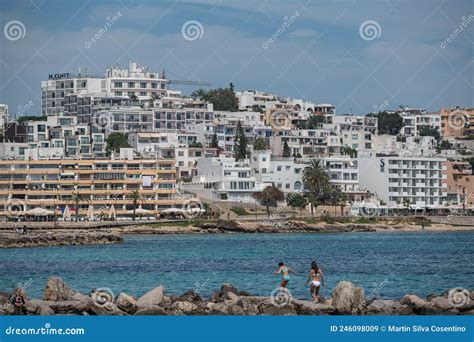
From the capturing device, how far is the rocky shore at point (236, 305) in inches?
782

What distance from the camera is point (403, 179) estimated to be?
81250 millimetres

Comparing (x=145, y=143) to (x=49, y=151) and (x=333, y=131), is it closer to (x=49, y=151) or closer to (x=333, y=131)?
(x=49, y=151)

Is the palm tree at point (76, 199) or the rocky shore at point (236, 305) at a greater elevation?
the palm tree at point (76, 199)

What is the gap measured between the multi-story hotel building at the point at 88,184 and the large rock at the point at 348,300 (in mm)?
51113

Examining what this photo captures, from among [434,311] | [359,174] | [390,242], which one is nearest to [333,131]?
[359,174]

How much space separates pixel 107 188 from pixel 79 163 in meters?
2.26

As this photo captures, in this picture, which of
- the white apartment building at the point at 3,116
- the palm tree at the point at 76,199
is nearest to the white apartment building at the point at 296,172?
the palm tree at the point at 76,199

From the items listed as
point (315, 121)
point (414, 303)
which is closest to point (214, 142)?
point (315, 121)

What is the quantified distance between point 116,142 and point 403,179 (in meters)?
20.3

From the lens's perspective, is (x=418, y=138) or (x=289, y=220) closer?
(x=289, y=220)

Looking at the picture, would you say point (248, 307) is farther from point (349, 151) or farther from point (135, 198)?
point (349, 151)

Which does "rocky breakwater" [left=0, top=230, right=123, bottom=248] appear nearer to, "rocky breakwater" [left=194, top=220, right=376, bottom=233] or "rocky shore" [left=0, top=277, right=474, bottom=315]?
"rocky breakwater" [left=194, top=220, right=376, bottom=233]

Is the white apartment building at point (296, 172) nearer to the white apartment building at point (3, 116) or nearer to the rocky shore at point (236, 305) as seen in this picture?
the white apartment building at point (3, 116)

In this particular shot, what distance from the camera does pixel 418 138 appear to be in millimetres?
106438
